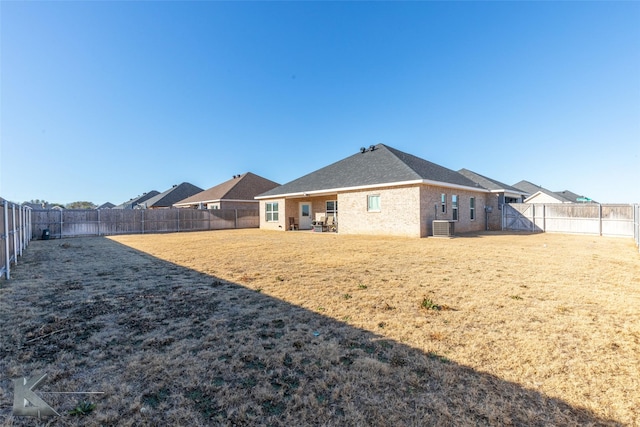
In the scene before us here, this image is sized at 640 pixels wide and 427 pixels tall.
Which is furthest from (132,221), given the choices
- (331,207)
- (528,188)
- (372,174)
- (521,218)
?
(528,188)

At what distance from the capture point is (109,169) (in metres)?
30.2

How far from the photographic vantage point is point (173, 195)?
1489 inches

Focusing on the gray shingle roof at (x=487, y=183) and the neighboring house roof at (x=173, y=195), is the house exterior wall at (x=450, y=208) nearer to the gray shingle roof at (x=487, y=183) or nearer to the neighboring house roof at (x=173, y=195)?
the gray shingle roof at (x=487, y=183)

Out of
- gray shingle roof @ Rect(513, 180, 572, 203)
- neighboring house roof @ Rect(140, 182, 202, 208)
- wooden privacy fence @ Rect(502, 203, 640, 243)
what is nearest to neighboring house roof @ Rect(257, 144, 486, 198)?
wooden privacy fence @ Rect(502, 203, 640, 243)

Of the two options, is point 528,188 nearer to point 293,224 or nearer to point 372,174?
point 372,174

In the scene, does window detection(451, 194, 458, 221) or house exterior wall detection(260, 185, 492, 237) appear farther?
window detection(451, 194, 458, 221)

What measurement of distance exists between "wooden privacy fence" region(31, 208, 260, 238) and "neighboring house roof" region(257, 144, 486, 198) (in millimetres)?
5452

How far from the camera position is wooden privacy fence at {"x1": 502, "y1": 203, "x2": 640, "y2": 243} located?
15.2 metres

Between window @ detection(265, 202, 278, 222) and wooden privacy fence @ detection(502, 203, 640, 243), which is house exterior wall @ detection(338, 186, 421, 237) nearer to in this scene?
window @ detection(265, 202, 278, 222)

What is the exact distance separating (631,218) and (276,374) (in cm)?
2133

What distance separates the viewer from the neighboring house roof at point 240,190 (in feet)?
91.9

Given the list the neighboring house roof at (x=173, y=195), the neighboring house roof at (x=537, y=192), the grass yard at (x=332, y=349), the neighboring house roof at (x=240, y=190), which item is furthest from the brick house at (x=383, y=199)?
the neighboring house roof at (x=173, y=195)

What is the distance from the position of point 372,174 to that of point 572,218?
12.9 metres

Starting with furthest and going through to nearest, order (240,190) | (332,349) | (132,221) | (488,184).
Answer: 1. (240,190)
2. (488,184)
3. (132,221)
4. (332,349)
